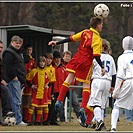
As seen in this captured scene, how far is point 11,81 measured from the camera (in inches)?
568

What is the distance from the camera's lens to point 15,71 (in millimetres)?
14281

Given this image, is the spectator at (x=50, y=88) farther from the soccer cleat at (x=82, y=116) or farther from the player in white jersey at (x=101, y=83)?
the player in white jersey at (x=101, y=83)

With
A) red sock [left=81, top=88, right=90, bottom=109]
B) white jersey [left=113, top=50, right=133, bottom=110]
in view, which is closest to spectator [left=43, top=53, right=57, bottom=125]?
red sock [left=81, top=88, right=90, bottom=109]

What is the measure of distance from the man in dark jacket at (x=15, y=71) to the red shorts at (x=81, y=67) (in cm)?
187

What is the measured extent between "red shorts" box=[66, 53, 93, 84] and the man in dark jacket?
1.87 meters

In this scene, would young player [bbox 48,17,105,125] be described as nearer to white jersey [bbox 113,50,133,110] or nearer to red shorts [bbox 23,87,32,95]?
white jersey [bbox 113,50,133,110]

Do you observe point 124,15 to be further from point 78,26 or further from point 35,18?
point 35,18

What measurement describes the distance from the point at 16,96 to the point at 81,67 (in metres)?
2.36

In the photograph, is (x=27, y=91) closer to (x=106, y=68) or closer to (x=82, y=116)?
(x=82, y=116)

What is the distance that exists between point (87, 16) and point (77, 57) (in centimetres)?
3003

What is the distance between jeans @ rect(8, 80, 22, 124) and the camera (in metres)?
14.4

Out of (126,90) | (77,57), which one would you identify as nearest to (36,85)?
(77,57)

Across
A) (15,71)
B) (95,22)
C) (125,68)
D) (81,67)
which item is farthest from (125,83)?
(15,71)

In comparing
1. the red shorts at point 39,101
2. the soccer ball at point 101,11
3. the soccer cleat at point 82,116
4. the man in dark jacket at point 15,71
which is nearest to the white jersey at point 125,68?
the soccer cleat at point 82,116
